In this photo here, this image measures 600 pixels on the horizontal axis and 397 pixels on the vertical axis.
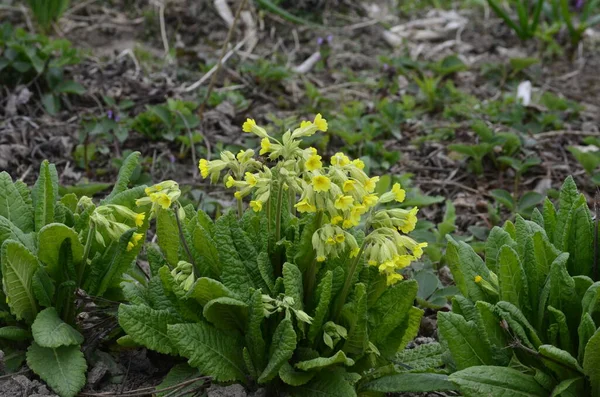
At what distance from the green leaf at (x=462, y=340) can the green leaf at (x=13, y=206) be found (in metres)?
1.53

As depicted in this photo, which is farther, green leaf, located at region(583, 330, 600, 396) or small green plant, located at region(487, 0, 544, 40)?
small green plant, located at region(487, 0, 544, 40)

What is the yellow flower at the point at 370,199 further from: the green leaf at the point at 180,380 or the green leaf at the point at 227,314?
the green leaf at the point at 180,380

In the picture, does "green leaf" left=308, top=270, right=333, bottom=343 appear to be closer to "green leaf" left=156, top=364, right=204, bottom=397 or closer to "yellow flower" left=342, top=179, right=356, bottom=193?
"yellow flower" left=342, top=179, right=356, bottom=193

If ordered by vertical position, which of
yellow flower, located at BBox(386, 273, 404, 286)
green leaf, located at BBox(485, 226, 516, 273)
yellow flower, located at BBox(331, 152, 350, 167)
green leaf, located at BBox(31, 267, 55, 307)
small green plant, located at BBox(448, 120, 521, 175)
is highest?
yellow flower, located at BBox(331, 152, 350, 167)

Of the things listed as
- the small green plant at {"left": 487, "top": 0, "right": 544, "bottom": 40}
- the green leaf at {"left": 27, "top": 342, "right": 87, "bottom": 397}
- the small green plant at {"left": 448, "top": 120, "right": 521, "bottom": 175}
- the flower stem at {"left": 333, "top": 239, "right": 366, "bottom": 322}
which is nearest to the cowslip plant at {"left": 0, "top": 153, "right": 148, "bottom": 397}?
the green leaf at {"left": 27, "top": 342, "right": 87, "bottom": 397}

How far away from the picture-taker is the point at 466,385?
2070mm

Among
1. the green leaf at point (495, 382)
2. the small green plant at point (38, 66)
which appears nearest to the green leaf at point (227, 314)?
the green leaf at point (495, 382)

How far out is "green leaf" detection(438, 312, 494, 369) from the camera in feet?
7.30

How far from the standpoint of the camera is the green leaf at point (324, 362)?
6.94 feet

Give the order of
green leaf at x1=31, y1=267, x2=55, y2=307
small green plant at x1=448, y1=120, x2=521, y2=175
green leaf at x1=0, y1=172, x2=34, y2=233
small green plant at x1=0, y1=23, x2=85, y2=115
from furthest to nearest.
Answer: small green plant at x1=0, y1=23, x2=85, y2=115 → small green plant at x1=448, y1=120, x2=521, y2=175 → green leaf at x1=0, y1=172, x2=34, y2=233 → green leaf at x1=31, y1=267, x2=55, y2=307

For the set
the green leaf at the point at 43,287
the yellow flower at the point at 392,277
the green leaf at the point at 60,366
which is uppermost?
the yellow flower at the point at 392,277

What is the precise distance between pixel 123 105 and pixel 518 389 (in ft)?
10.9

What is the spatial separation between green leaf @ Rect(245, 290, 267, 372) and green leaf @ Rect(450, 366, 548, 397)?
599 mm

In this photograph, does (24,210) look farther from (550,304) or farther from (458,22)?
(458,22)
